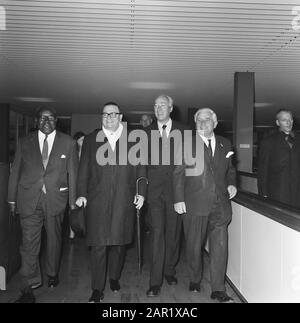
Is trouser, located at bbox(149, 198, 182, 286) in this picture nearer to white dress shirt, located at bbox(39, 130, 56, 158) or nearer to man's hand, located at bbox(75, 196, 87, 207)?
man's hand, located at bbox(75, 196, 87, 207)

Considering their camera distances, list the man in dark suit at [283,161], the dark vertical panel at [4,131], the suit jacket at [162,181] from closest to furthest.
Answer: the suit jacket at [162,181]
the man in dark suit at [283,161]
the dark vertical panel at [4,131]

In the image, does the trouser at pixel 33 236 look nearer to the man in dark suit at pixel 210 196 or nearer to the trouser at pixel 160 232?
the trouser at pixel 160 232

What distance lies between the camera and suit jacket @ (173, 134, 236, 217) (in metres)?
3.48

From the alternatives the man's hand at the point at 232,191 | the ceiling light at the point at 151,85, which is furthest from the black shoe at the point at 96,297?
the ceiling light at the point at 151,85

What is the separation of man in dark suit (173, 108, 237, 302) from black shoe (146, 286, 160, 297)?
19.8 inches

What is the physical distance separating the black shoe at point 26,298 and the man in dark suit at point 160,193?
1.08 m

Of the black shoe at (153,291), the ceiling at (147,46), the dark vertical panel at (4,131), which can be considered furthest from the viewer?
the dark vertical panel at (4,131)

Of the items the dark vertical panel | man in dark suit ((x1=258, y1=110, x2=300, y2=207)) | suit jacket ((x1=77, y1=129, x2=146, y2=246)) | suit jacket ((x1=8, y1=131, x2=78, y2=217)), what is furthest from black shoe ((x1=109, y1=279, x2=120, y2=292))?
the dark vertical panel

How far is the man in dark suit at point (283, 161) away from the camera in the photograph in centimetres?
450

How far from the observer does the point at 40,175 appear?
3.61m

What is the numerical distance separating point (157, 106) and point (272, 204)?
5.12 feet

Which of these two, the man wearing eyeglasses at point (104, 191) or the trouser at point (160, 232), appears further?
the trouser at point (160, 232)
